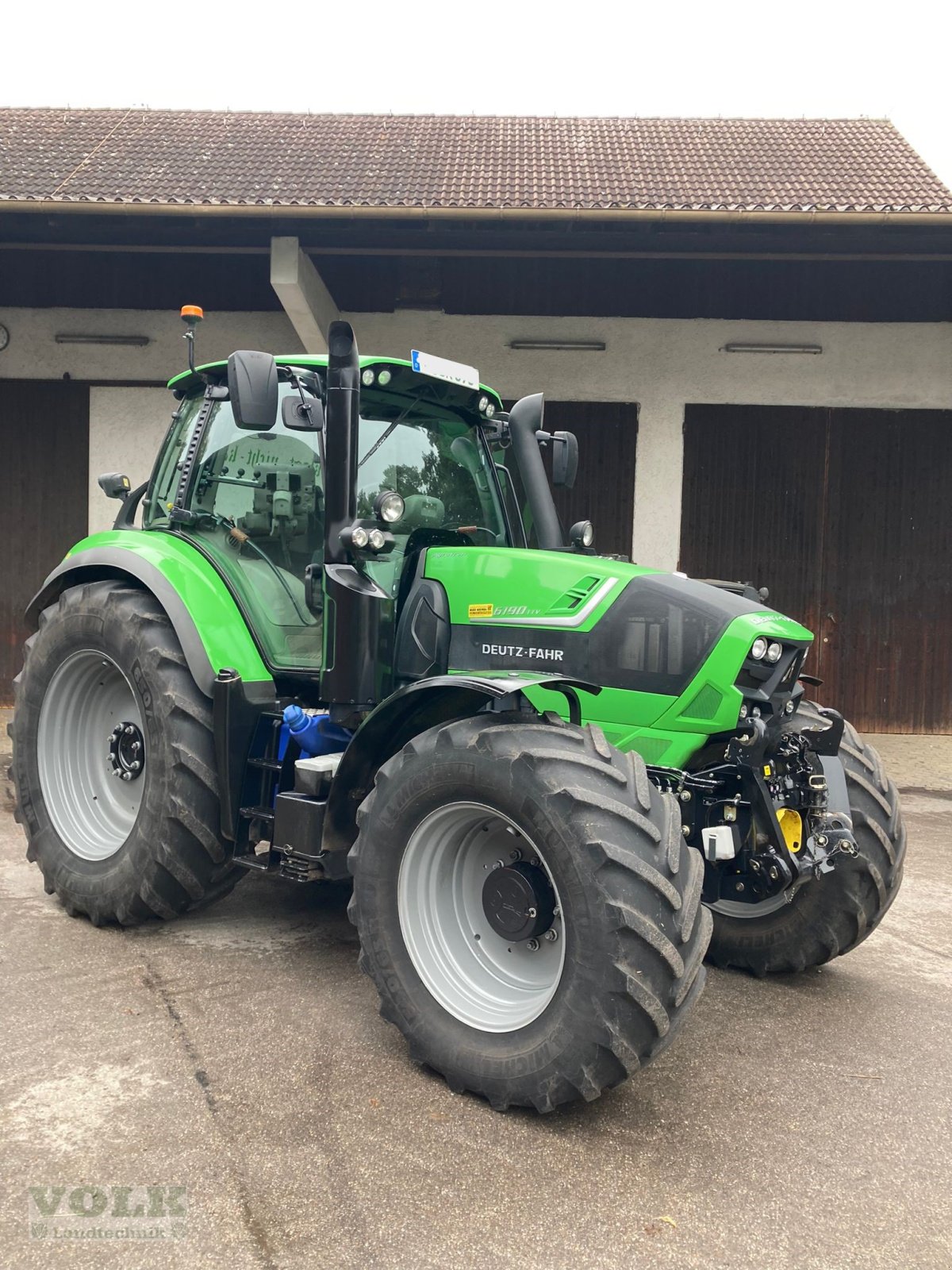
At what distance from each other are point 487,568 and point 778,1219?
2.05 m

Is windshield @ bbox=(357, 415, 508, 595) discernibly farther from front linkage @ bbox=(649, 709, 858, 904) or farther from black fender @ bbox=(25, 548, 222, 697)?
front linkage @ bbox=(649, 709, 858, 904)

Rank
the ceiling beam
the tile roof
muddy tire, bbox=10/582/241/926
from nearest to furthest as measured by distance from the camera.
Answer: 1. muddy tire, bbox=10/582/241/926
2. the tile roof
3. the ceiling beam

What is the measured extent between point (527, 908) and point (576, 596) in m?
1.04

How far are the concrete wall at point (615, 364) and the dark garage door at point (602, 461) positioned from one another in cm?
9

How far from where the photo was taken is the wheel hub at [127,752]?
4152 millimetres

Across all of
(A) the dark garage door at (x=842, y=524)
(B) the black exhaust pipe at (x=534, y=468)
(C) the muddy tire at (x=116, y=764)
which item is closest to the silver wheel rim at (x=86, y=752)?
(C) the muddy tire at (x=116, y=764)

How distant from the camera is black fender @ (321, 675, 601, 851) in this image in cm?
294

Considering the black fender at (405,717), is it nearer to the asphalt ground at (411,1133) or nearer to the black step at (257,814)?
the black step at (257,814)

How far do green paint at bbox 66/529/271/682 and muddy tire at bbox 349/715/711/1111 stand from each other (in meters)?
1.00


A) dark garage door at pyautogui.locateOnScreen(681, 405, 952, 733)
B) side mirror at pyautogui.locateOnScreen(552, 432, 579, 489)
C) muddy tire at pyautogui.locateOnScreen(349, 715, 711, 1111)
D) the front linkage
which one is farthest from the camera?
dark garage door at pyautogui.locateOnScreen(681, 405, 952, 733)

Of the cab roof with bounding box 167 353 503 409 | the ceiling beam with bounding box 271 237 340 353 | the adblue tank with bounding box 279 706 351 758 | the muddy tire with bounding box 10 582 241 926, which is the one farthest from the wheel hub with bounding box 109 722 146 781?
the ceiling beam with bounding box 271 237 340 353

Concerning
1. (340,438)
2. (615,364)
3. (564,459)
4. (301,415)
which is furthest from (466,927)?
(615,364)

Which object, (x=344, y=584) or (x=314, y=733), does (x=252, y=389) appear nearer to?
(x=344, y=584)

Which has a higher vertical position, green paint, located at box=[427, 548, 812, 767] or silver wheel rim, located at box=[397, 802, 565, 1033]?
green paint, located at box=[427, 548, 812, 767]
